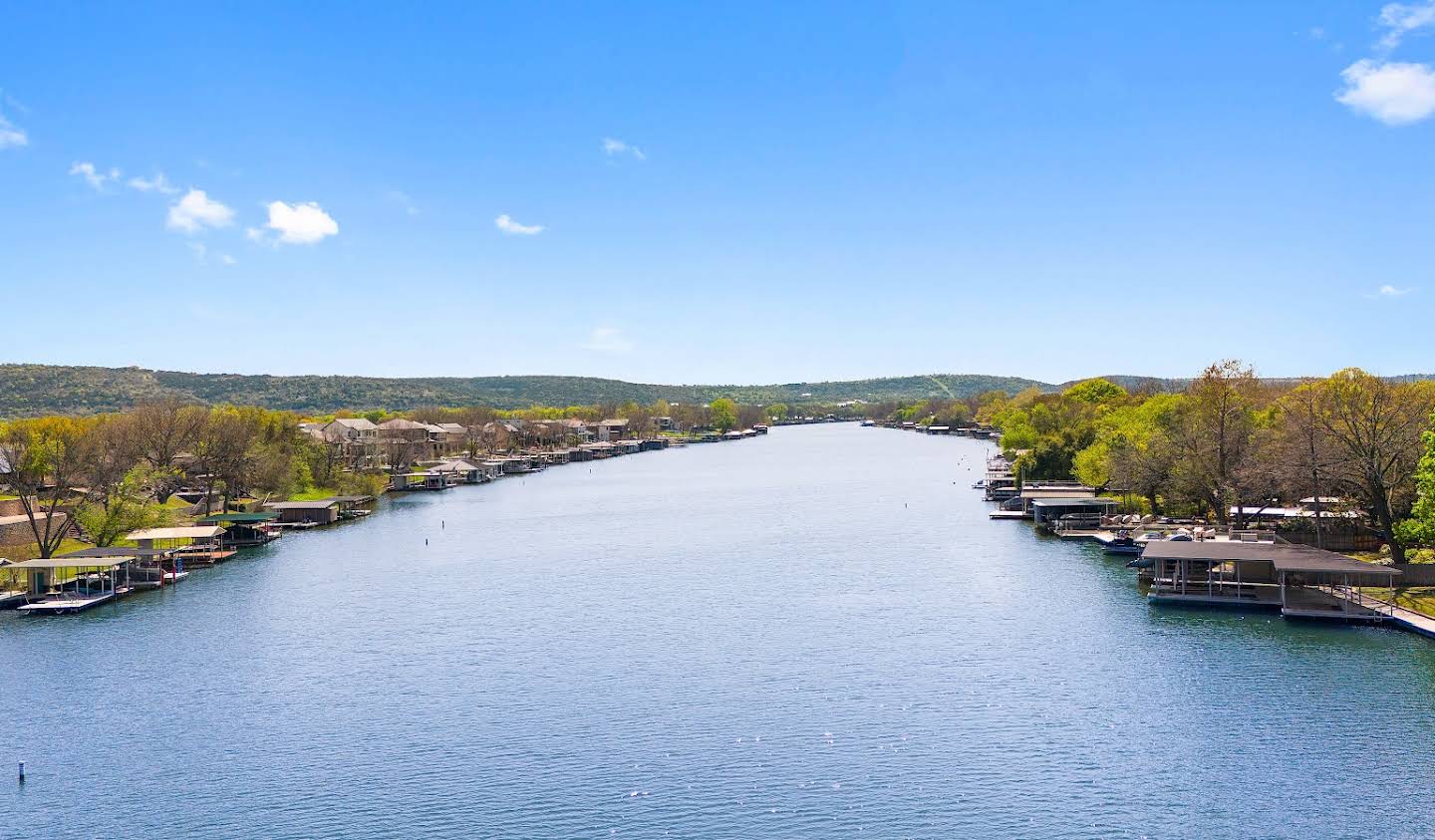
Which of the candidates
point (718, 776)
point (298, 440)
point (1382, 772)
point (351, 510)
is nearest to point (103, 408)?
point (298, 440)

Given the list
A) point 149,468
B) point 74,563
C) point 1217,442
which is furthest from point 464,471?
point 1217,442

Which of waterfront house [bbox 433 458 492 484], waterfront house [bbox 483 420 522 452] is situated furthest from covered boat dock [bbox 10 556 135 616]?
waterfront house [bbox 483 420 522 452]

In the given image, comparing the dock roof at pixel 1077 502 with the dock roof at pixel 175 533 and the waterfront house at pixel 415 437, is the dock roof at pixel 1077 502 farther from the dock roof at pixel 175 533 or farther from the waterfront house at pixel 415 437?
the waterfront house at pixel 415 437

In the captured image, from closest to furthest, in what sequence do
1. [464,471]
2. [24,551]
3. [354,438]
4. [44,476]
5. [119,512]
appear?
[24,551], [119,512], [44,476], [354,438], [464,471]

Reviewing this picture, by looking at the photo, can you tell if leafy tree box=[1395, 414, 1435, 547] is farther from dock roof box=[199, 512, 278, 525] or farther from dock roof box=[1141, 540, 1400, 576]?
dock roof box=[199, 512, 278, 525]

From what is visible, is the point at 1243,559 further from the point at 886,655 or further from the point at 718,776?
the point at 718,776

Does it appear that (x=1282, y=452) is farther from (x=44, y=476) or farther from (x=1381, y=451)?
(x=44, y=476)
